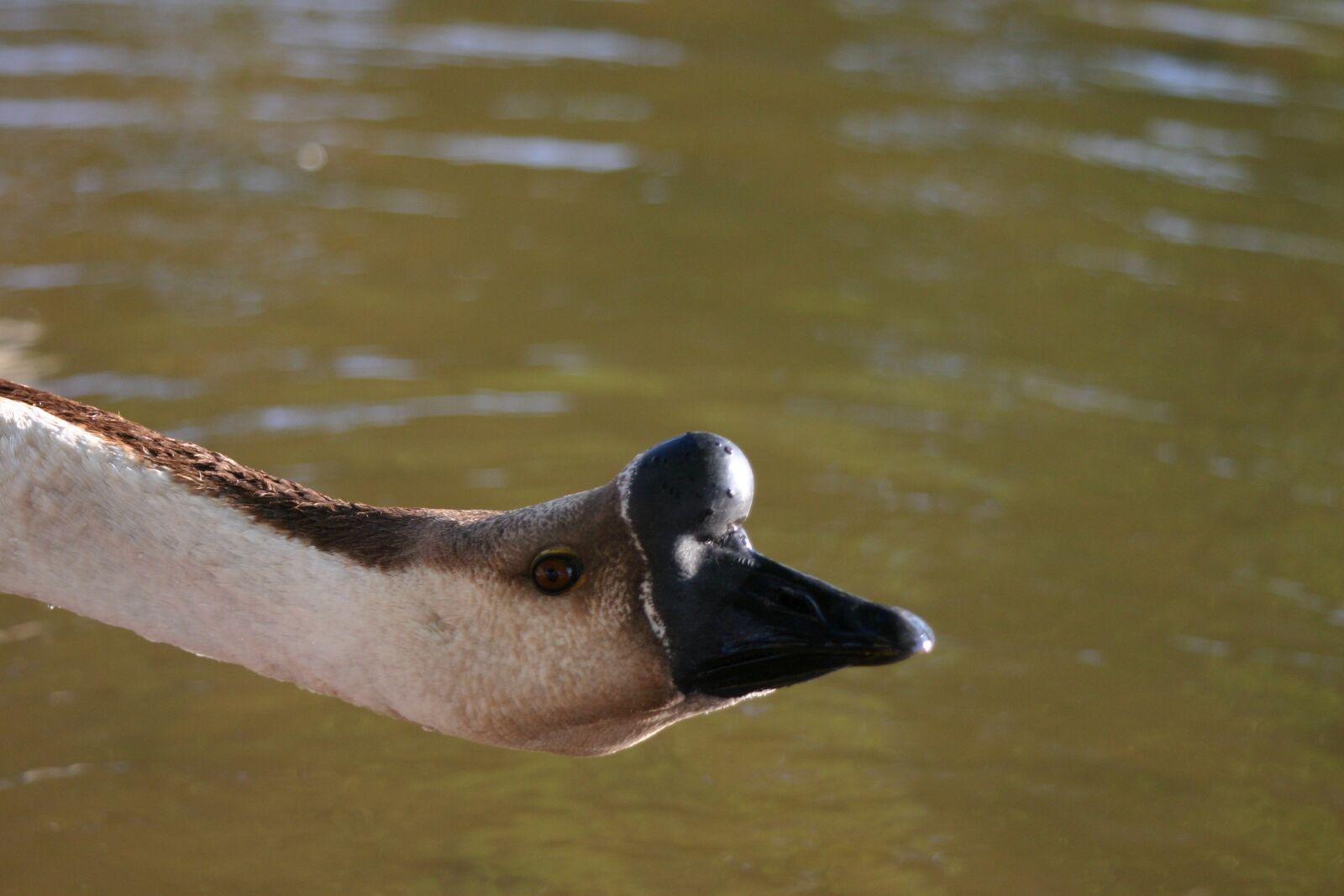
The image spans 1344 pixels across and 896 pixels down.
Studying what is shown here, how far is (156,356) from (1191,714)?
4943 millimetres

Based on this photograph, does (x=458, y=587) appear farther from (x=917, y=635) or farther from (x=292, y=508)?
(x=917, y=635)

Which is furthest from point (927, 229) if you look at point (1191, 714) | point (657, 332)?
point (1191, 714)

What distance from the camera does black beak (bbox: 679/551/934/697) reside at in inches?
123

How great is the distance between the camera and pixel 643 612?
3244 millimetres

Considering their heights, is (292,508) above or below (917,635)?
above

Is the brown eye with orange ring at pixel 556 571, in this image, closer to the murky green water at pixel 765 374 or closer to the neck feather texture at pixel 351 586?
the neck feather texture at pixel 351 586

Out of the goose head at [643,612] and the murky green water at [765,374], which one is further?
the murky green water at [765,374]

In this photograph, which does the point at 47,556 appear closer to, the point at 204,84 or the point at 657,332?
the point at 657,332

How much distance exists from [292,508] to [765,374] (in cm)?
467

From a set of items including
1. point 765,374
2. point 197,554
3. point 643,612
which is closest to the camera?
point 643,612

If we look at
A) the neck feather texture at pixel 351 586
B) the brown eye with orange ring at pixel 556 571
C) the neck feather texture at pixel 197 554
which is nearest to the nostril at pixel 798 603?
the neck feather texture at pixel 351 586

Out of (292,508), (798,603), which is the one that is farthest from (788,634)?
(292,508)

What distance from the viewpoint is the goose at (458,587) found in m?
3.21

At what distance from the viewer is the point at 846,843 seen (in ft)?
16.2
